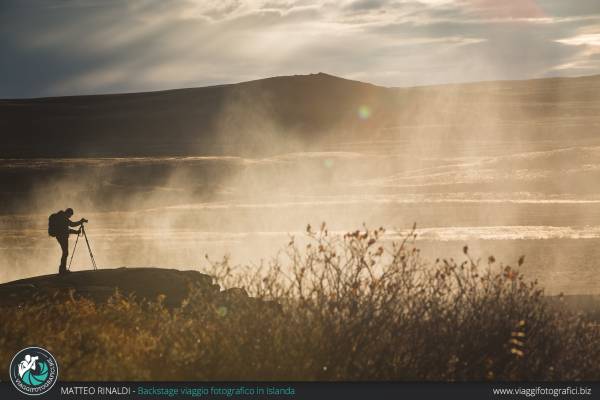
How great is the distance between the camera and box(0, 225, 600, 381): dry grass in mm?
9258

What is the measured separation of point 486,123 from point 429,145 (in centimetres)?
2094

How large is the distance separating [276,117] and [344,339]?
83.3m

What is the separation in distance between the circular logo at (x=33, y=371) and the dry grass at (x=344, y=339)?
2.01 ft

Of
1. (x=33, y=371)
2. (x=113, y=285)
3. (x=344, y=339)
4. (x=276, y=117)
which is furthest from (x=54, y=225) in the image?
(x=276, y=117)

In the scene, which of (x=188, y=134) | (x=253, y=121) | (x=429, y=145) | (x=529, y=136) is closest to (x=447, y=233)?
(x=429, y=145)

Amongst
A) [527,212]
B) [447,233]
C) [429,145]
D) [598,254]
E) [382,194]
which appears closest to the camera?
[598,254]

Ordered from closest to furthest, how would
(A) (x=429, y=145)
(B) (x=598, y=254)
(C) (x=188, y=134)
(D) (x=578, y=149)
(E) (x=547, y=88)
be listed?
1. (B) (x=598, y=254)
2. (D) (x=578, y=149)
3. (A) (x=429, y=145)
4. (C) (x=188, y=134)
5. (E) (x=547, y=88)

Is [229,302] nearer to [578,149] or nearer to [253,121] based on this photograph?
[578,149]

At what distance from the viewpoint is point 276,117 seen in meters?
92.1

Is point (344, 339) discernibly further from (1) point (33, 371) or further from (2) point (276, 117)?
(2) point (276, 117)

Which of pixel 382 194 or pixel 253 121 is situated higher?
pixel 253 121

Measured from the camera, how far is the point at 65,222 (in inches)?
639

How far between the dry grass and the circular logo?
2.01 feet

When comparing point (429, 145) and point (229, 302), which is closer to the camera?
point (229, 302)
